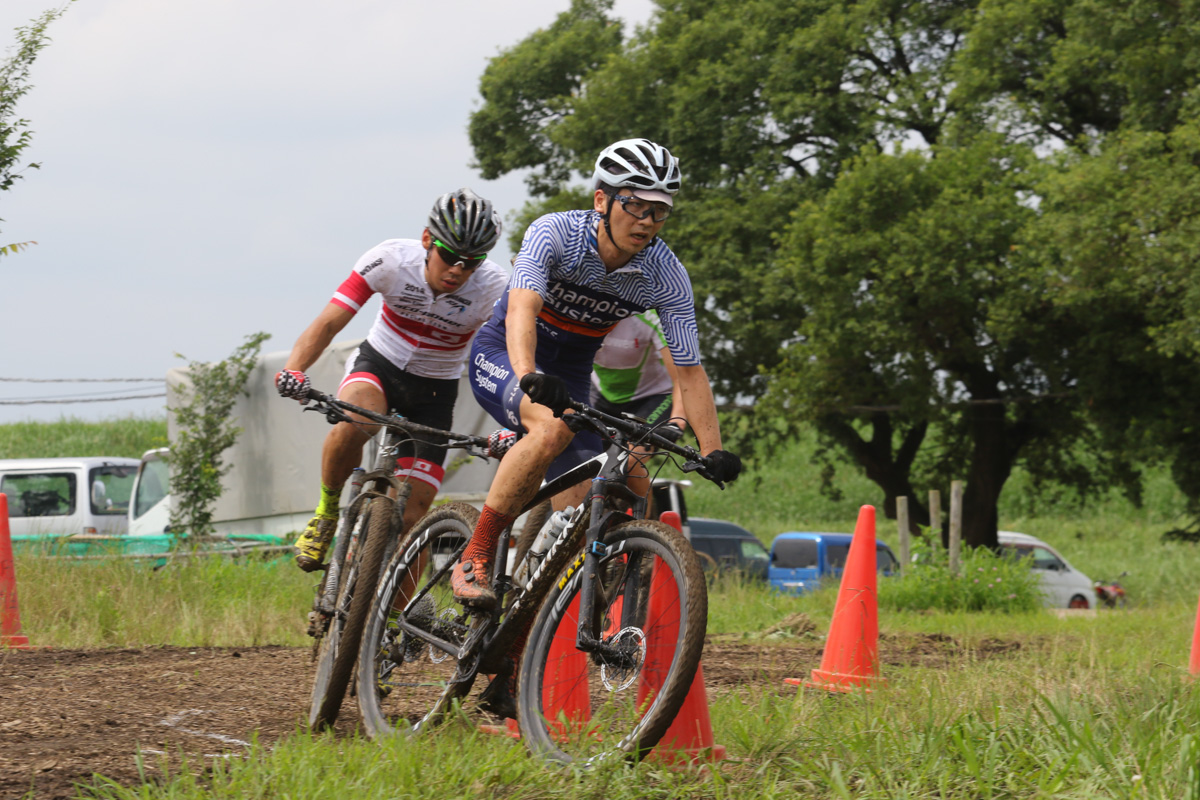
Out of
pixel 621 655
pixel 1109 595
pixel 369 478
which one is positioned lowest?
pixel 1109 595

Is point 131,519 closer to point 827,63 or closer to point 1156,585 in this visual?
point 827,63

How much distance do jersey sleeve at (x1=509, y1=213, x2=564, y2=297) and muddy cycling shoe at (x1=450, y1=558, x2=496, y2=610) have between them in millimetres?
988

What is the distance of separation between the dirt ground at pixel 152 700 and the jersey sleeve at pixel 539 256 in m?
1.85

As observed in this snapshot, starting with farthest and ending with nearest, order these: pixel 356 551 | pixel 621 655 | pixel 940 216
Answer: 1. pixel 940 216
2. pixel 356 551
3. pixel 621 655

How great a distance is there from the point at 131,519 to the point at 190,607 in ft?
32.8

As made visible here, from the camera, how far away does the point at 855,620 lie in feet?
20.0

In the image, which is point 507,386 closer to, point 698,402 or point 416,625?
point 698,402

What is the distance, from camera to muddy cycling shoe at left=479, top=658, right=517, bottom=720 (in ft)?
13.8

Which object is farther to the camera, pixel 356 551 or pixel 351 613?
pixel 356 551

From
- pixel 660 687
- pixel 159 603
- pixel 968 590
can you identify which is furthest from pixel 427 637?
pixel 968 590

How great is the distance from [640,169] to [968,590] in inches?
439

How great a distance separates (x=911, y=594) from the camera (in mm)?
14055

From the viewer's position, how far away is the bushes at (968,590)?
45.6 feet

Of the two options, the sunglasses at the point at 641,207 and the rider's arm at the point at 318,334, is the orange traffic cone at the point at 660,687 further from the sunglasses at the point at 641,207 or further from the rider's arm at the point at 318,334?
the rider's arm at the point at 318,334
